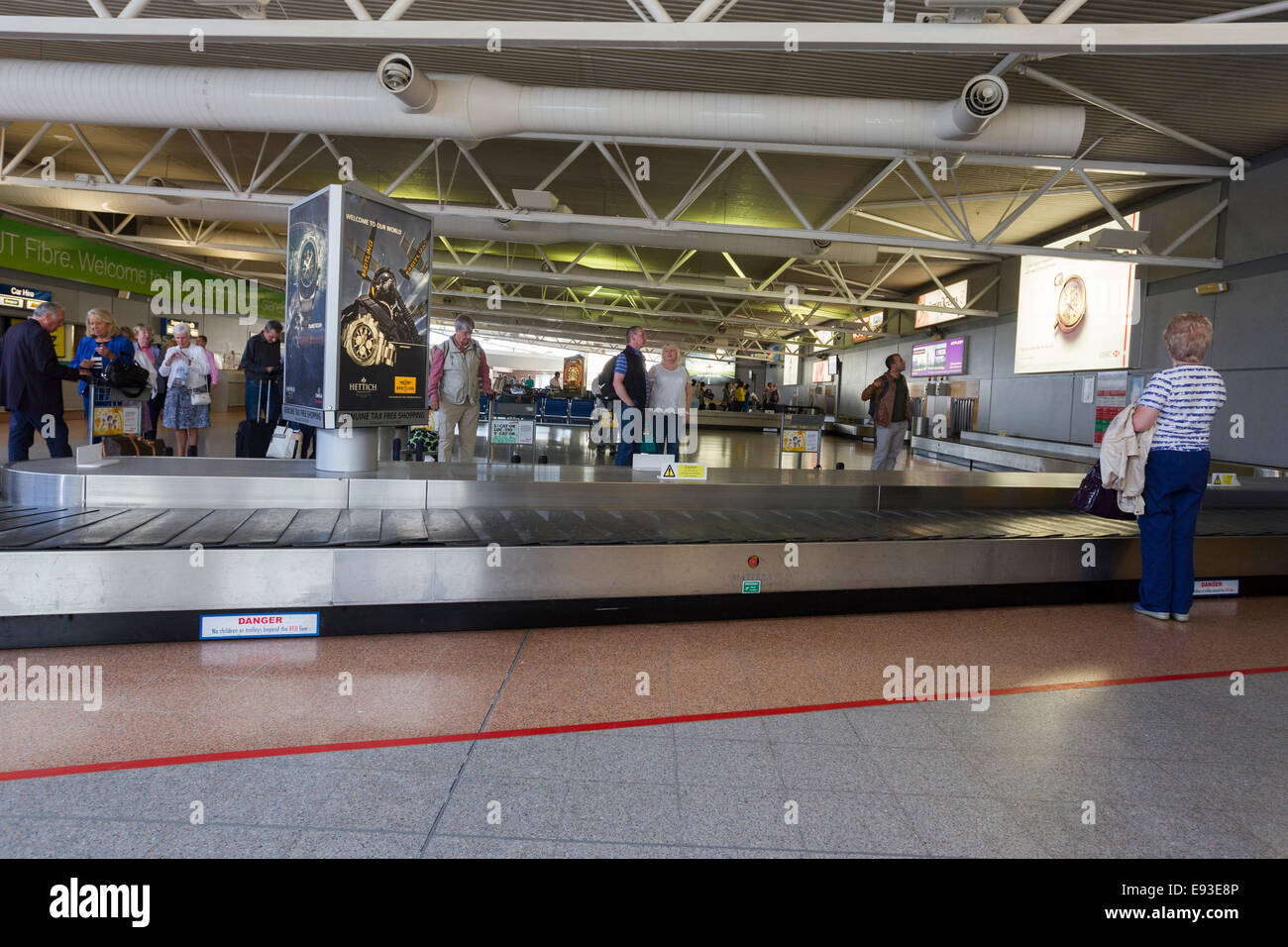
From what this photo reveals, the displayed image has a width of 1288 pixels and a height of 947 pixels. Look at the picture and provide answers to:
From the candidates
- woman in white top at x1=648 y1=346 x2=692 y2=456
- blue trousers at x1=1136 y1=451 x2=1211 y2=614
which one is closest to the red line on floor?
blue trousers at x1=1136 y1=451 x2=1211 y2=614

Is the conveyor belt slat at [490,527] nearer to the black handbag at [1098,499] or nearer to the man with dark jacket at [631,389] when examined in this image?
the man with dark jacket at [631,389]

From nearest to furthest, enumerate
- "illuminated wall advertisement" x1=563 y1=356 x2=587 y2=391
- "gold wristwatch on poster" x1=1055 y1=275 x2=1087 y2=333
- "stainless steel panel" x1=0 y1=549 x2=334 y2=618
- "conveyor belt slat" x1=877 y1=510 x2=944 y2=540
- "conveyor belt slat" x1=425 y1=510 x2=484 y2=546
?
"stainless steel panel" x1=0 y1=549 x2=334 y2=618 → "conveyor belt slat" x1=425 y1=510 x2=484 y2=546 → "conveyor belt slat" x1=877 y1=510 x2=944 y2=540 → "gold wristwatch on poster" x1=1055 y1=275 x2=1087 y2=333 → "illuminated wall advertisement" x1=563 y1=356 x2=587 y2=391

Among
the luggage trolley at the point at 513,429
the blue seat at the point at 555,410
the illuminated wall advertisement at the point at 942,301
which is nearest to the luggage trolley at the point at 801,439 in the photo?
the luggage trolley at the point at 513,429

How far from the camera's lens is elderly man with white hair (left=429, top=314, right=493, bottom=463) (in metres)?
7.71

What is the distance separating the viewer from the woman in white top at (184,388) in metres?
8.60

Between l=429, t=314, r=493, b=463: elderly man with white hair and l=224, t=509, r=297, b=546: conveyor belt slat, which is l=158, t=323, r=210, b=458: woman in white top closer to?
l=429, t=314, r=493, b=463: elderly man with white hair

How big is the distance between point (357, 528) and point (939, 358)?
61.0ft

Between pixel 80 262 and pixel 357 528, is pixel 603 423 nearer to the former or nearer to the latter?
pixel 357 528

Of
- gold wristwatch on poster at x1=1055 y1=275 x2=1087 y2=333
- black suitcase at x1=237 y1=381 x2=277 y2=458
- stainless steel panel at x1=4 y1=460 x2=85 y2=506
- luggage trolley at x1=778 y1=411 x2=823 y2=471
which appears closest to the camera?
stainless steel panel at x1=4 y1=460 x2=85 y2=506

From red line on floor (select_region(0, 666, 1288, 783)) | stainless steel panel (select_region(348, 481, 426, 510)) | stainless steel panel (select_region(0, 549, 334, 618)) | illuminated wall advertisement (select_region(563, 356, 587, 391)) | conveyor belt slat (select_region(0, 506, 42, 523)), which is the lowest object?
red line on floor (select_region(0, 666, 1288, 783))

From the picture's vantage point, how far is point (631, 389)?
304 inches

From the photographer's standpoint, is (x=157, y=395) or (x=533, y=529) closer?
(x=533, y=529)

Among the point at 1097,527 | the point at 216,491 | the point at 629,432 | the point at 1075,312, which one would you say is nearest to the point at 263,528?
the point at 216,491

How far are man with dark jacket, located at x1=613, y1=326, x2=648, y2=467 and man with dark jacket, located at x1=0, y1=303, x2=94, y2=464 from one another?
4.88 m
